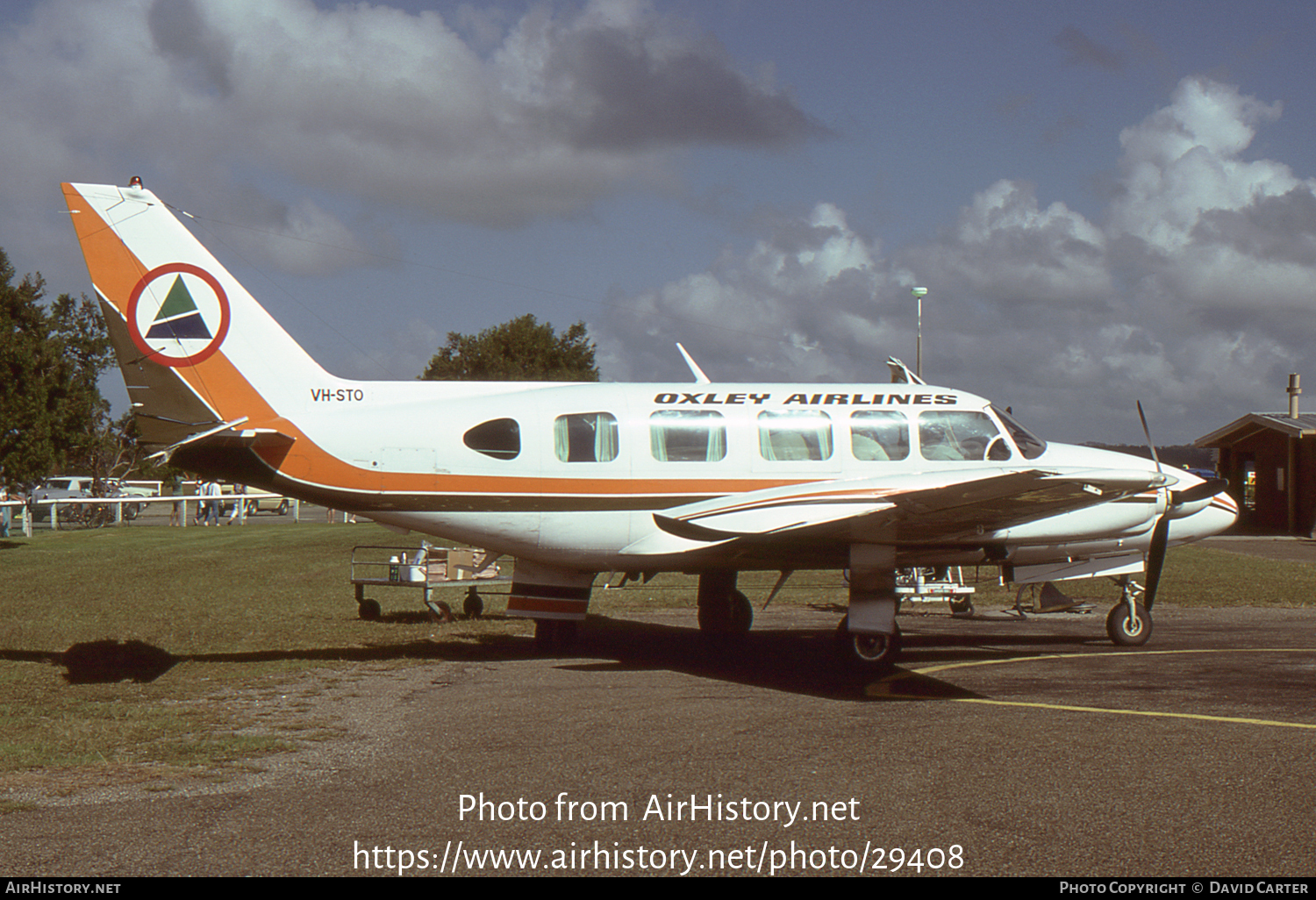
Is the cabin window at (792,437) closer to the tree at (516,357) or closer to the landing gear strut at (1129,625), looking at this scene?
the landing gear strut at (1129,625)

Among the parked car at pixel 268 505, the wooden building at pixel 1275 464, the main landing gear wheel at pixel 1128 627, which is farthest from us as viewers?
the parked car at pixel 268 505

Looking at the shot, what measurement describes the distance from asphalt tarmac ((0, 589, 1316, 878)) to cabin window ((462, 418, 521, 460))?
257 cm

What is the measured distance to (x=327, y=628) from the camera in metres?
16.3

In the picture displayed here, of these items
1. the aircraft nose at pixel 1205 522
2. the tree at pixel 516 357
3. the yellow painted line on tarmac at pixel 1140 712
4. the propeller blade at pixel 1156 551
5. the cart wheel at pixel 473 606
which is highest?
the tree at pixel 516 357

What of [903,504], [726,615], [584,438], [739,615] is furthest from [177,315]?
[903,504]

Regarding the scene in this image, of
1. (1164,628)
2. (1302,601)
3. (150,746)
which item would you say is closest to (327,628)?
(150,746)

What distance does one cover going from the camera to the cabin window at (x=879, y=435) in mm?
13188

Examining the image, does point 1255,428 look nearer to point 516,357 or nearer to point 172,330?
point 516,357

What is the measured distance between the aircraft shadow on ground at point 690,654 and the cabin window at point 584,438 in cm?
250

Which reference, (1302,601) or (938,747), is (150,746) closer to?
(938,747)

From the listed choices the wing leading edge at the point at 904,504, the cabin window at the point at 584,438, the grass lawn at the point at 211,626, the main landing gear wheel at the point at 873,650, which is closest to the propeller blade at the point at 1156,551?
the wing leading edge at the point at 904,504

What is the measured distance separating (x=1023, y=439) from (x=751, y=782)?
25.9 ft
